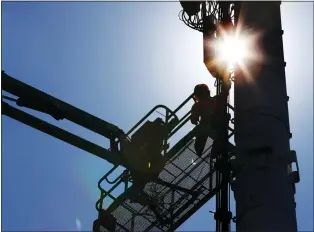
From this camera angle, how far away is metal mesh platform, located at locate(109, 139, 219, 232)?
19078mm

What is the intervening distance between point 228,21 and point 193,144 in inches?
150

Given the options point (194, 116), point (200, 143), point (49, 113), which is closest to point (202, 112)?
point (194, 116)

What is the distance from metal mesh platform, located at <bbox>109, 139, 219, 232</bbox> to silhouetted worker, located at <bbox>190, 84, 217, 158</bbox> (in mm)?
632

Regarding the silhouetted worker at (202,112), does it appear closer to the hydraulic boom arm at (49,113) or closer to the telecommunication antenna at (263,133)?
the hydraulic boom arm at (49,113)

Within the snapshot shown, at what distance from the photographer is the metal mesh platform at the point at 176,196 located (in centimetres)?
1908

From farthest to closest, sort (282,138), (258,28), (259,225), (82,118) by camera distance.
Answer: (82,118) < (258,28) < (282,138) < (259,225)

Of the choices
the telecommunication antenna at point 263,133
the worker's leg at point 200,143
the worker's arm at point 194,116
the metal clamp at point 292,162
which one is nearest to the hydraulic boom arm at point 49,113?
the worker's arm at point 194,116

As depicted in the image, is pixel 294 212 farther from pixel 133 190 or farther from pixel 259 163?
pixel 133 190

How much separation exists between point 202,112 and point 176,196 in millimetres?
2936

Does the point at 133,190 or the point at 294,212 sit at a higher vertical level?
the point at 133,190

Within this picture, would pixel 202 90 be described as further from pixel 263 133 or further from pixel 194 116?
pixel 263 133

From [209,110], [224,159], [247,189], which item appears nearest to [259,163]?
[247,189]

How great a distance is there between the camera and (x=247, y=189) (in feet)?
41.2

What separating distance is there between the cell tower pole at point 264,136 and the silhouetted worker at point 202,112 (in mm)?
4116
